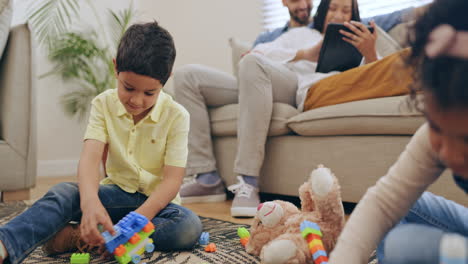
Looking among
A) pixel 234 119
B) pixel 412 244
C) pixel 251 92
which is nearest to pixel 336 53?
pixel 251 92

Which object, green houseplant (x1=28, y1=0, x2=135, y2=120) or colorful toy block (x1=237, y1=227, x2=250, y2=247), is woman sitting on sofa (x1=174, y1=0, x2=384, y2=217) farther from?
green houseplant (x1=28, y1=0, x2=135, y2=120)

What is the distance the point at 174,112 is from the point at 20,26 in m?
1.11

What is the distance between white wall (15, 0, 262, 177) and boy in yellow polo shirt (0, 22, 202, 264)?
6.78 feet

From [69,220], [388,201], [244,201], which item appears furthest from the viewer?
[244,201]

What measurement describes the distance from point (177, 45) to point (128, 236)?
2414mm

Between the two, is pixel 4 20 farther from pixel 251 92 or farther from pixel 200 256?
pixel 200 256

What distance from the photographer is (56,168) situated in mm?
2949

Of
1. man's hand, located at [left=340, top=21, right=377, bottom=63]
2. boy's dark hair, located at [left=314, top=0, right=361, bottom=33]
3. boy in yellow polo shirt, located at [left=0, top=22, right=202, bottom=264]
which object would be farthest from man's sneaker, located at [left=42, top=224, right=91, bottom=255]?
boy's dark hair, located at [left=314, top=0, right=361, bottom=33]

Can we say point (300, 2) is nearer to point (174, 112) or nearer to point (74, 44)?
point (174, 112)

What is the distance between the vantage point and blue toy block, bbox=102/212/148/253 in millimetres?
763

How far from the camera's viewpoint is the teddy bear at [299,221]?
72cm

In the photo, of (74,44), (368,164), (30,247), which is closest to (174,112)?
(30,247)

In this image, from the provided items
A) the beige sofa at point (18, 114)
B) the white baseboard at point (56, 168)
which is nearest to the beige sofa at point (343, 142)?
the beige sofa at point (18, 114)

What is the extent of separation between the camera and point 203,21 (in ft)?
9.99
